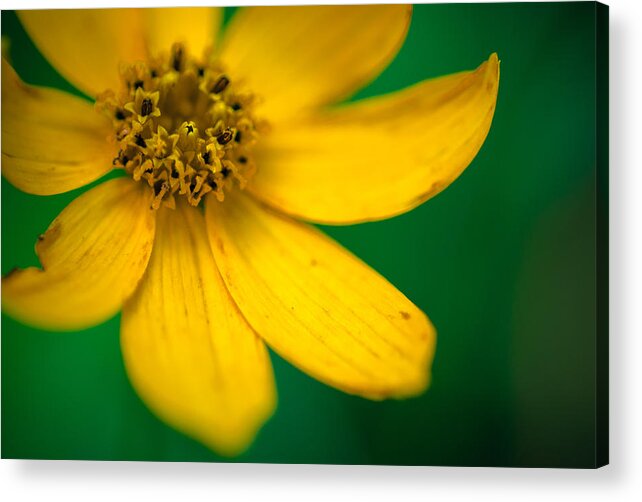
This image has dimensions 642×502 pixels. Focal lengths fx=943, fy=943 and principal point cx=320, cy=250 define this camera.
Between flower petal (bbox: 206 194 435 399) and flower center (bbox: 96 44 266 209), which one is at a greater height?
flower center (bbox: 96 44 266 209)

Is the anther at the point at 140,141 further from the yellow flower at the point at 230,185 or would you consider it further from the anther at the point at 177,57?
the anther at the point at 177,57

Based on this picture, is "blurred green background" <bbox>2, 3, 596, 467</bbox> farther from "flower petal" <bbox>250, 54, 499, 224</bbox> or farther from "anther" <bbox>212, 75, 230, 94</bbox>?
"anther" <bbox>212, 75, 230, 94</bbox>

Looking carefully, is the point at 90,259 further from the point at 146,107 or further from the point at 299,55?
the point at 299,55

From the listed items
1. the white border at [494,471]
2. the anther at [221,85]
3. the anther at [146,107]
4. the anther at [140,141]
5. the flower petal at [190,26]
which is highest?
the flower petal at [190,26]

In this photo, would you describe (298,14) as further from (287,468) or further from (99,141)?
(287,468)

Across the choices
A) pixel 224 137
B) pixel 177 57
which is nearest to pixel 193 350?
pixel 224 137

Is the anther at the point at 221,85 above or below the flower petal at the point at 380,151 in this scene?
above

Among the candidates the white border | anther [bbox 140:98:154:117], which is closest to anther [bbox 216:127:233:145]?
anther [bbox 140:98:154:117]

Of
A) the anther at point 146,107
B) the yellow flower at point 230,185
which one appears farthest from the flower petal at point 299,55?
the anther at point 146,107
